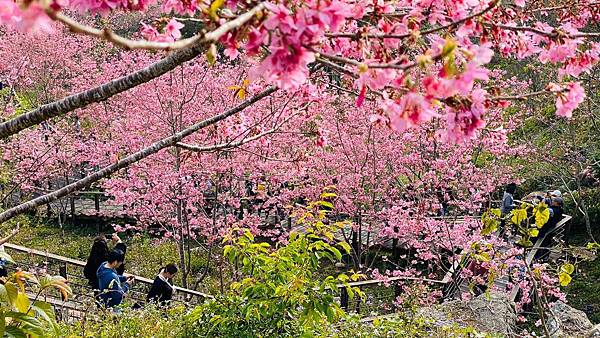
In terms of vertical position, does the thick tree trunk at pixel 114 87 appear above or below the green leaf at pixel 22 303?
above

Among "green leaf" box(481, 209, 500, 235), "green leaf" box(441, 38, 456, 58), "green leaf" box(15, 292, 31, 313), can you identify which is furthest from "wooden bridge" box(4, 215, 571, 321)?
"green leaf" box(441, 38, 456, 58)

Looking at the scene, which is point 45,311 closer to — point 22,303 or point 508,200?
point 22,303

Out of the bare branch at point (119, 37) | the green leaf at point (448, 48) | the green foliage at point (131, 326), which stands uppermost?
the bare branch at point (119, 37)

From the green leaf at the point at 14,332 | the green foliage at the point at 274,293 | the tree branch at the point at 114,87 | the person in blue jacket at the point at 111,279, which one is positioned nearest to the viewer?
A: the tree branch at the point at 114,87

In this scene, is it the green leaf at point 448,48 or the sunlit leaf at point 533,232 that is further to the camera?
the sunlit leaf at point 533,232

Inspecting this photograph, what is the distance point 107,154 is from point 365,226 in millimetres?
5778

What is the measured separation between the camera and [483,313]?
7254 mm

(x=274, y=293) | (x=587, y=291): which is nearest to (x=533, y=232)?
(x=274, y=293)

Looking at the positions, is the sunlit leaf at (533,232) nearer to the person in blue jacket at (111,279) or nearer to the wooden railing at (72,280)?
the person in blue jacket at (111,279)

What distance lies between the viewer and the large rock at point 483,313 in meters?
6.77

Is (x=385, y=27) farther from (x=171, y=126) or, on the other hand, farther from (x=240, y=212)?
(x=240, y=212)

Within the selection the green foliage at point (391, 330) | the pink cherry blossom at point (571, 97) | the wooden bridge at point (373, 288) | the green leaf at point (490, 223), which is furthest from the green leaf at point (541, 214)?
the wooden bridge at point (373, 288)

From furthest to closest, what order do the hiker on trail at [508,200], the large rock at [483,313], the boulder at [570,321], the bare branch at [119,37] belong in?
1. the hiker on trail at [508,200]
2. the boulder at [570,321]
3. the large rock at [483,313]
4. the bare branch at [119,37]

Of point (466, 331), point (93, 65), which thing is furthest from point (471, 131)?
point (93, 65)
